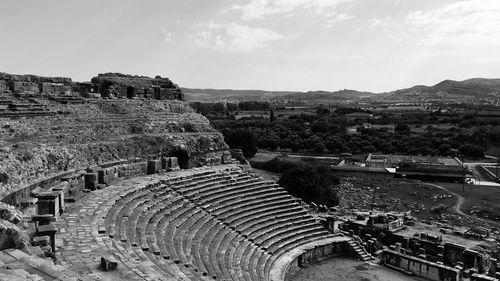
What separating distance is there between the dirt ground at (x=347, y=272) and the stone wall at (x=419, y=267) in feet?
1.20

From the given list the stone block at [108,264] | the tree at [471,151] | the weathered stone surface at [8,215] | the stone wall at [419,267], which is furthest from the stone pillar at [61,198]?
the tree at [471,151]

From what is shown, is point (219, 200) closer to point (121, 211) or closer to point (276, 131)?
point (121, 211)

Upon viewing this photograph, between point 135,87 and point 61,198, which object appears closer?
point 61,198

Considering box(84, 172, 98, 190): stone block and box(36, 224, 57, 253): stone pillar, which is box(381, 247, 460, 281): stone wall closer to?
box(84, 172, 98, 190): stone block

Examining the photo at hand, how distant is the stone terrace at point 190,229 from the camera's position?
968 centimetres

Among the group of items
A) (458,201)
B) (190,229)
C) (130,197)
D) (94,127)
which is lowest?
(458,201)

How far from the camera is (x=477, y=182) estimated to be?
145 feet

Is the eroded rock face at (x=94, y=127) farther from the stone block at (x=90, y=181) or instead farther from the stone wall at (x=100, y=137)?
the stone block at (x=90, y=181)

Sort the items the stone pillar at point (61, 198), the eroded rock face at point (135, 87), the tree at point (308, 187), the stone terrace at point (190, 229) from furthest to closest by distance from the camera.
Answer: the tree at point (308, 187)
the eroded rock face at point (135, 87)
the stone pillar at point (61, 198)
the stone terrace at point (190, 229)

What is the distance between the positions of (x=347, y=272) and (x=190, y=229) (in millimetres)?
7749

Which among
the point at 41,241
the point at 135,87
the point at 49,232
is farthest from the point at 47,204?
the point at 135,87

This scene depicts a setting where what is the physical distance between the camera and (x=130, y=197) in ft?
48.4

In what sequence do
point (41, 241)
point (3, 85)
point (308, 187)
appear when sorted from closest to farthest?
point (41, 241) → point (3, 85) → point (308, 187)

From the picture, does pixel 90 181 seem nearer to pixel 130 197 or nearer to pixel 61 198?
pixel 130 197
